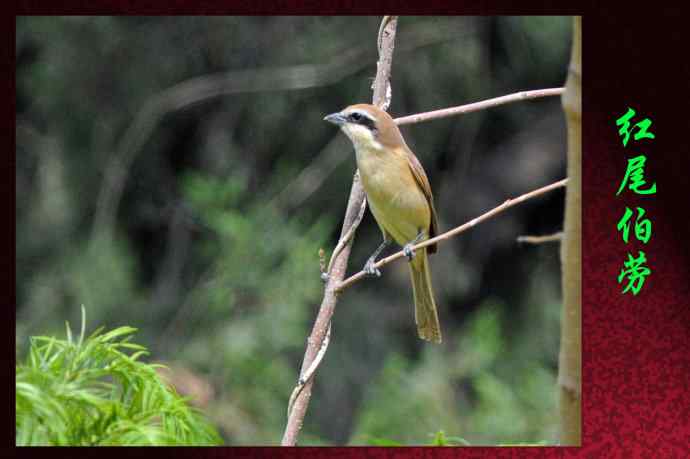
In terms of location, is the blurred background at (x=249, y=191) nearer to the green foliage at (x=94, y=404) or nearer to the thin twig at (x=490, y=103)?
the thin twig at (x=490, y=103)

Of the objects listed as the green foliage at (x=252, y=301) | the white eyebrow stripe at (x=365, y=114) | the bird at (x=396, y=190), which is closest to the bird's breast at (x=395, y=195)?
the bird at (x=396, y=190)

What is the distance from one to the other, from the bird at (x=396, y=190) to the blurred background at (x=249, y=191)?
1714 mm

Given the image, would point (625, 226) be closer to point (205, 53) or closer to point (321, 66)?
point (321, 66)

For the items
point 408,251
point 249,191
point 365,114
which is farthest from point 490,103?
point 249,191

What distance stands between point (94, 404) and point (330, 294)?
19.3 inches

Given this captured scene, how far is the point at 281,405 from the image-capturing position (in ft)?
16.2

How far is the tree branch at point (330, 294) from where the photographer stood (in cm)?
194

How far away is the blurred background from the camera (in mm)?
4836

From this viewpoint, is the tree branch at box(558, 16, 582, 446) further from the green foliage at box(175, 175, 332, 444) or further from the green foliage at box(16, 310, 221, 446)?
the green foliage at box(175, 175, 332, 444)

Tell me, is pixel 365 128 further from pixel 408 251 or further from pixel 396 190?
pixel 408 251

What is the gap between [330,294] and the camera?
1.99m

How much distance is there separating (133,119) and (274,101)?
0.72 meters
